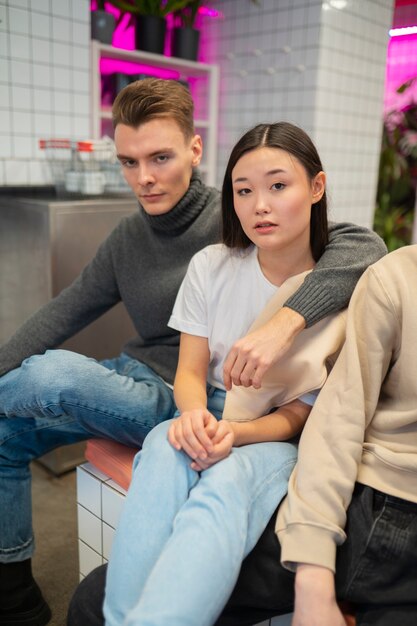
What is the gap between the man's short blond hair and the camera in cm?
138

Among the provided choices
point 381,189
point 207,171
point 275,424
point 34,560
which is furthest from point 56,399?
point 381,189

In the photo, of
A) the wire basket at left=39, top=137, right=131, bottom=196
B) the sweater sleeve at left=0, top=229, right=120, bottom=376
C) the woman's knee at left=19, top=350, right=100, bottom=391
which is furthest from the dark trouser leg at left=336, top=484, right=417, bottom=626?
the wire basket at left=39, top=137, right=131, bottom=196

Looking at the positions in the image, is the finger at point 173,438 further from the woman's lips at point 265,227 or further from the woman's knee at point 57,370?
the woman's lips at point 265,227

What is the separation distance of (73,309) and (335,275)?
74 centimetres

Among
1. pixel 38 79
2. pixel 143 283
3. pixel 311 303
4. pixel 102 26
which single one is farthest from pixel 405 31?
pixel 311 303

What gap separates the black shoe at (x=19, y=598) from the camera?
4.56ft

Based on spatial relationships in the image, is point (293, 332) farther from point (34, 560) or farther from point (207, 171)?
point (207, 171)

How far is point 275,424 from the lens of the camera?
1.12 m

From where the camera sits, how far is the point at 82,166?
2205 millimetres

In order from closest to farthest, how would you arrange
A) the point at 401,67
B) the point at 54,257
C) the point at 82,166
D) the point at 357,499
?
the point at 357,499 < the point at 54,257 < the point at 82,166 < the point at 401,67

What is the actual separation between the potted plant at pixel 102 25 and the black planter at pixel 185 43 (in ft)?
1.43

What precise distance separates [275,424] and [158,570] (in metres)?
0.38

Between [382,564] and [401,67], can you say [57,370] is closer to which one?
[382,564]

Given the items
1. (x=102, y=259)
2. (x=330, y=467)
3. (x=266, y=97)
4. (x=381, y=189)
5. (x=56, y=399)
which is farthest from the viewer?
(x=381, y=189)
